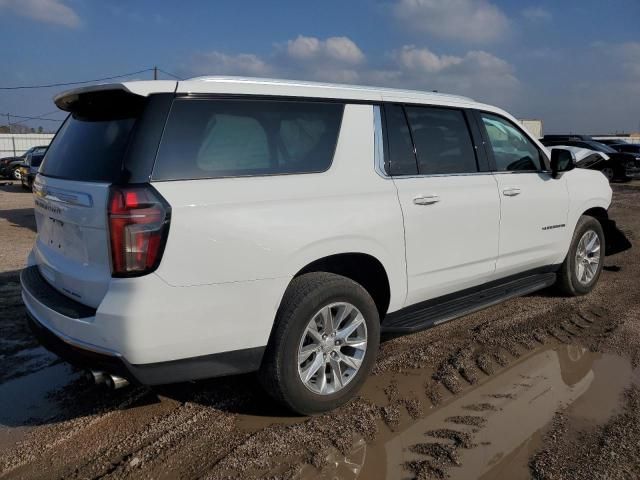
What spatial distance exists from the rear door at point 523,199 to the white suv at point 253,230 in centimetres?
30

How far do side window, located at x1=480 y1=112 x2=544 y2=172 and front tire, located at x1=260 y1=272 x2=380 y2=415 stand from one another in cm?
192

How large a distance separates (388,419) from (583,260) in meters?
3.36

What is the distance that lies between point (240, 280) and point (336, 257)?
0.72 meters

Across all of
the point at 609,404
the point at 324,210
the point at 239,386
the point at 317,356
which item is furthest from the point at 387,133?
the point at 609,404

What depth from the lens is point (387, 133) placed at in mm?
3564

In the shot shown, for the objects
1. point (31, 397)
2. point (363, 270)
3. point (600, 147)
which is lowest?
point (31, 397)

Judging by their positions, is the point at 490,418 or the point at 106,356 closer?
the point at 106,356

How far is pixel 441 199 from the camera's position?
12.2 feet

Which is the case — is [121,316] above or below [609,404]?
above

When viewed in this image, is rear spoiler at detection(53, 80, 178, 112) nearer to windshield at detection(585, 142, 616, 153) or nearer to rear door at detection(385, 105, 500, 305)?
rear door at detection(385, 105, 500, 305)

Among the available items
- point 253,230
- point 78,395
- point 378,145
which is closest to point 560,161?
point 378,145

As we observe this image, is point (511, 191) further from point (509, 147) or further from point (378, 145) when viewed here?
point (378, 145)

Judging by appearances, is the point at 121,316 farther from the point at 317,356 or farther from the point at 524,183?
the point at 524,183

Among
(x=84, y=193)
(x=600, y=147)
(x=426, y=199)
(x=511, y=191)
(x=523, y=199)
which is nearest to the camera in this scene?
(x=84, y=193)
